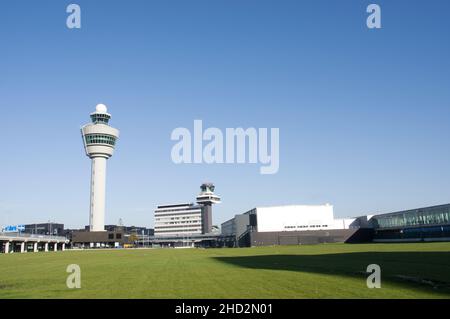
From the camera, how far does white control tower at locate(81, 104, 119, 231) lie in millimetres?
186125

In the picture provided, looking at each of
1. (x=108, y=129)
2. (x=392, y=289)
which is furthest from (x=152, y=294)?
(x=108, y=129)

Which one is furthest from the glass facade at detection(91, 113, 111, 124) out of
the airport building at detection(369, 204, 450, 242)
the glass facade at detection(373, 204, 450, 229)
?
the glass facade at detection(373, 204, 450, 229)

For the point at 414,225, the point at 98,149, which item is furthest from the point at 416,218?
the point at 98,149

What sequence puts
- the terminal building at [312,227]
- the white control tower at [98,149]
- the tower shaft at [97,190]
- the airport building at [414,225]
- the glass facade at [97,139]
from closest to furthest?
the airport building at [414,225]
the terminal building at [312,227]
the glass facade at [97,139]
the white control tower at [98,149]
the tower shaft at [97,190]

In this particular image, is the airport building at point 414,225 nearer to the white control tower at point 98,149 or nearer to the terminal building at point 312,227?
the terminal building at point 312,227

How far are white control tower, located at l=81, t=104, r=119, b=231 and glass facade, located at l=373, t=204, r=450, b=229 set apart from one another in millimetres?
115604

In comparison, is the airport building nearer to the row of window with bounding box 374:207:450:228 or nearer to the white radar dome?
the row of window with bounding box 374:207:450:228

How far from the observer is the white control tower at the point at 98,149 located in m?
186

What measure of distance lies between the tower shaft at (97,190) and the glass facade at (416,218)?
11564cm

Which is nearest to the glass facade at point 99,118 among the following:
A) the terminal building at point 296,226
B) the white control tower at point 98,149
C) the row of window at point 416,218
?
the white control tower at point 98,149

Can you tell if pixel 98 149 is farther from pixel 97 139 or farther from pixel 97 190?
pixel 97 190

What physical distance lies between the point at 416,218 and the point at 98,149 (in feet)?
423

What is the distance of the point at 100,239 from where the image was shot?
636 feet
